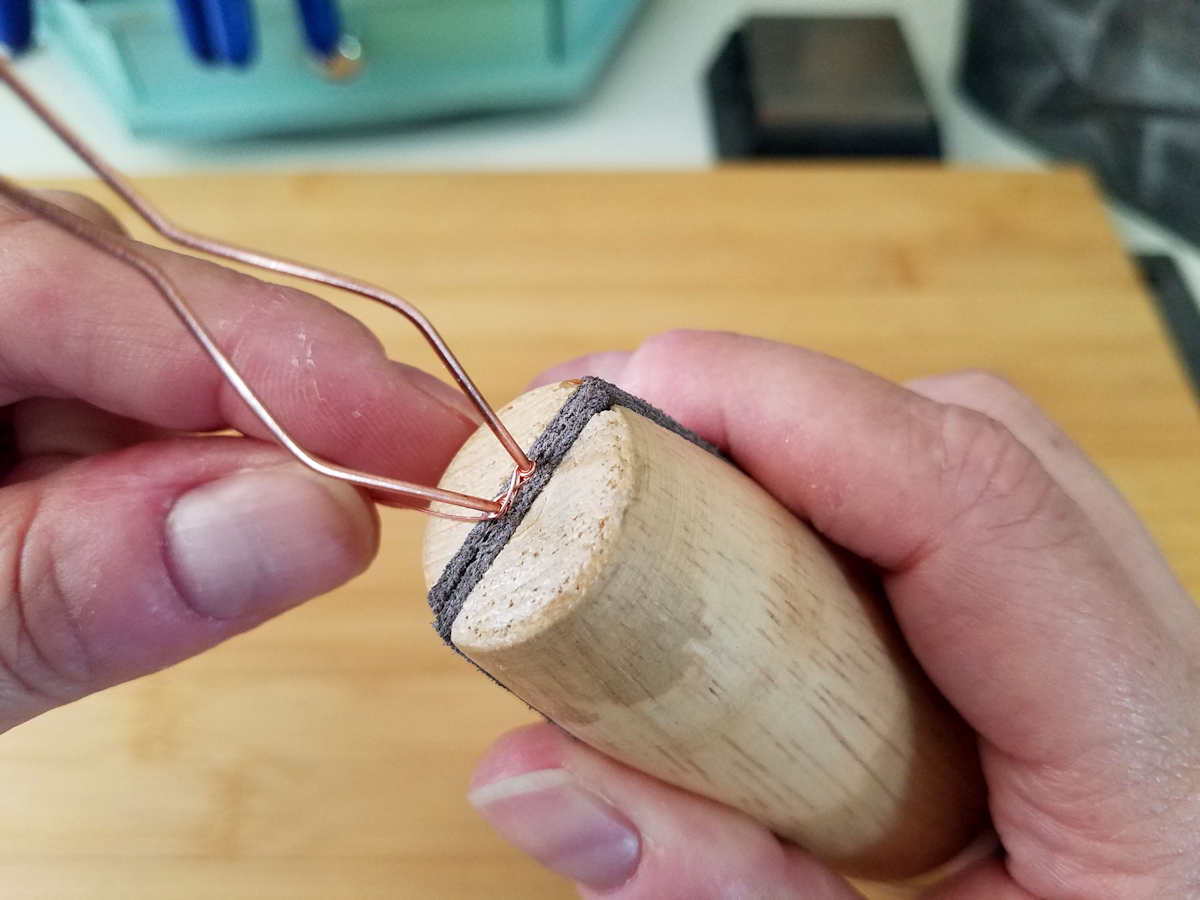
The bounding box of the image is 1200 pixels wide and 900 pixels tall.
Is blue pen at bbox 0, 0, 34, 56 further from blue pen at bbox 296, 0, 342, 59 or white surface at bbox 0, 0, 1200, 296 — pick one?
blue pen at bbox 296, 0, 342, 59

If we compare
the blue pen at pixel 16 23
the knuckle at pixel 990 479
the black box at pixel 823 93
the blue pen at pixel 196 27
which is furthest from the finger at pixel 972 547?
the blue pen at pixel 16 23

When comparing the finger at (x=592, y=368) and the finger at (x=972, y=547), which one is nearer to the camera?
the finger at (x=972, y=547)

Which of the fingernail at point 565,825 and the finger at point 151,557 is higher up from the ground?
the finger at point 151,557

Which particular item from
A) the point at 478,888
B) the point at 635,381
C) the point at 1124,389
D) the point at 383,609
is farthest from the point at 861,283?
the point at 478,888

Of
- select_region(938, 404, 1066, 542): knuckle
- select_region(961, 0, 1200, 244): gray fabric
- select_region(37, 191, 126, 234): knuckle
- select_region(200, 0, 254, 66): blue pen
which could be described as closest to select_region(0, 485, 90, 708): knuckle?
select_region(37, 191, 126, 234): knuckle

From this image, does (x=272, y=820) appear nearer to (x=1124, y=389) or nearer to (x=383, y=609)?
(x=383, y=609)

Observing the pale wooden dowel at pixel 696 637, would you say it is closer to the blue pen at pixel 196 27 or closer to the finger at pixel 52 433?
the finger at pixel 52 433
